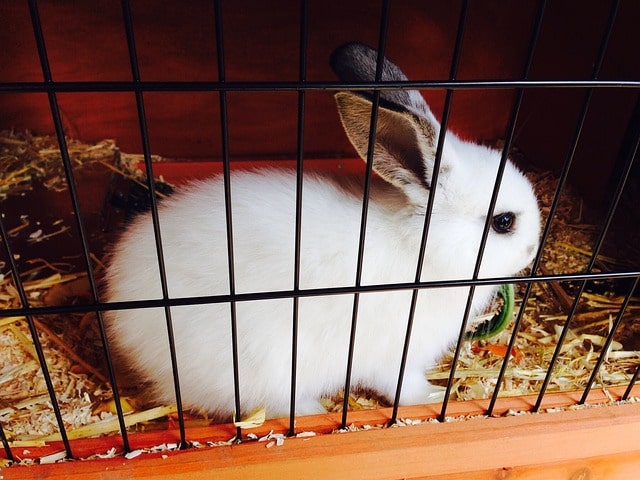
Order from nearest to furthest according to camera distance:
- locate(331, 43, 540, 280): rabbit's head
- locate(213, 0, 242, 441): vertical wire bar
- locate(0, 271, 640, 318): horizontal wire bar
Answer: locate(213, 0, 242, 441): vertical wire bar
locate(0, 271, 640, 318): horizontal wire bar
locate(331, 43, 540, 280): rabbit's head

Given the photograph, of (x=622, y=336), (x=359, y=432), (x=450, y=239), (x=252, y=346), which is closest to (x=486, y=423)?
(x=359, y=432)

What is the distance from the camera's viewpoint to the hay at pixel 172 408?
1365 mm

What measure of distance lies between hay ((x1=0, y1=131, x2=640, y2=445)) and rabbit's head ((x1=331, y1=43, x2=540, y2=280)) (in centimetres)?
32

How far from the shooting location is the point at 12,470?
1150 mm

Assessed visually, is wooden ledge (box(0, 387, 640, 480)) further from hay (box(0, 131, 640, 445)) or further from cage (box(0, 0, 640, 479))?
hay (box(0, 131, 640, 445))

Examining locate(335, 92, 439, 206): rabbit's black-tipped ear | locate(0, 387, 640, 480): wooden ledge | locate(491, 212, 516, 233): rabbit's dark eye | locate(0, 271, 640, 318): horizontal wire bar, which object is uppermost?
locate(335, 92, 439, 206): rabbit's black-tipped ear

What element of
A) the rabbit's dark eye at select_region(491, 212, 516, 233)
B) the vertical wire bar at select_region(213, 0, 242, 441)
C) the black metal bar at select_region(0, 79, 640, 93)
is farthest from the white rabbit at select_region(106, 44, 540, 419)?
the black metal bar at select_region(0, 79, 640, 93)

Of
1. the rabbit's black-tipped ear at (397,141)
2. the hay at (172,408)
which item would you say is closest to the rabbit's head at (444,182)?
the rabbit's black-tipped ear at (397,141)

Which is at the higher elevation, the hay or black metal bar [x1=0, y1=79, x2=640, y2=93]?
black metal bar [x1=0, y1=79, x2=640, y2=93]

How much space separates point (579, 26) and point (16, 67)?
77.1 inches

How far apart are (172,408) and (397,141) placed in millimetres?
796

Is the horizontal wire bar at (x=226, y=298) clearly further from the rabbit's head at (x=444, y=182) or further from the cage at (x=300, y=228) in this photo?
the rabbit's head at (x=444, y=182)

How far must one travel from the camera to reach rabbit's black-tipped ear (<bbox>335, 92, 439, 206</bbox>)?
1.09 metres

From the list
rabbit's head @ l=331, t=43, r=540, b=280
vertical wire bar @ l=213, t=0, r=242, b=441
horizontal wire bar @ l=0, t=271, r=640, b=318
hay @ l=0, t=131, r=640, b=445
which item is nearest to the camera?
vertical wire bar @ l=213, t=0, r=242, b=441
